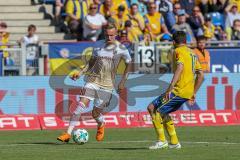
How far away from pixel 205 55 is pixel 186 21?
4.65 metres

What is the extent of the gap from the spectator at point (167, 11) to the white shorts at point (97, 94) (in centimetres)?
1108

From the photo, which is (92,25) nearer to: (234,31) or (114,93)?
(114,93)

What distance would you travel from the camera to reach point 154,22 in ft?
93.4

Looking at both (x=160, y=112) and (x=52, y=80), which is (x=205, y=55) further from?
(x=160, y=112)

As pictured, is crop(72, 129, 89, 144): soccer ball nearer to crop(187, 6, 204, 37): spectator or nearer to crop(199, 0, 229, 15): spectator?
crop(187, 6, 204, 37): spectator

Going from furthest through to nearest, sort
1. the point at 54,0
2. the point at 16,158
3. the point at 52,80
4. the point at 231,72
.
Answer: the point at 54,0 < the point at 231,72 < the point at 52,80 < the point at 16,158

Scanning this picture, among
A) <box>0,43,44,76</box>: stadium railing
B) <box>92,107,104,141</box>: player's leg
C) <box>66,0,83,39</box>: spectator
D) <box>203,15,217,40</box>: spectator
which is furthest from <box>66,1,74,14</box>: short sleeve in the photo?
<box>92,107,104,141</box>: player's leg

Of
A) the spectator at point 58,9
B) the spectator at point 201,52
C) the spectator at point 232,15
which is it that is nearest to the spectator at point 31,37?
the spectator at point 58,9

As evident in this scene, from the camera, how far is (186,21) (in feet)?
95.9

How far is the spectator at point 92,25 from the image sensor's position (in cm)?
2698

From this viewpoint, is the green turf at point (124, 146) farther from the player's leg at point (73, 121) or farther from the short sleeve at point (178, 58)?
the short sleeve at point (178, 58)

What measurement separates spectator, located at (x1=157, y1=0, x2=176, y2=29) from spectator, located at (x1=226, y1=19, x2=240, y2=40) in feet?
5.93

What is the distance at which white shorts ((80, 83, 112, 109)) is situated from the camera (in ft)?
58.7

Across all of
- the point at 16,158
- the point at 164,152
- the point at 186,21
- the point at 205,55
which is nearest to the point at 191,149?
the point at 164,152
